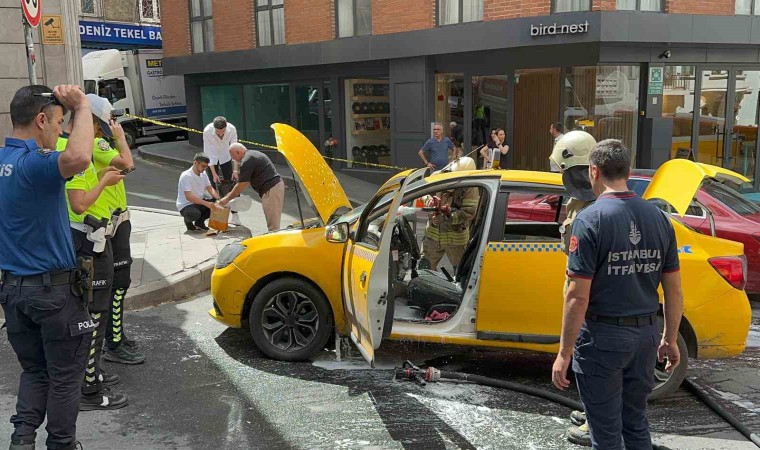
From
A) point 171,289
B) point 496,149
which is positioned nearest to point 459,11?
point 496,149

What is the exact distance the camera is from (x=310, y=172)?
20.5 feet

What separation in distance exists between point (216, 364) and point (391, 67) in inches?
475

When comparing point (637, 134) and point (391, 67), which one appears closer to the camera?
point (637, 134)

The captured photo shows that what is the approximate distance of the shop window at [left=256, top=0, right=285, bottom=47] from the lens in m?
19.0

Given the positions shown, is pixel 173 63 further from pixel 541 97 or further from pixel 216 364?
pixel 216 364

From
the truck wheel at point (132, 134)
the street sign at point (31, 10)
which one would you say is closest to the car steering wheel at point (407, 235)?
the street sign at point (31, 10)

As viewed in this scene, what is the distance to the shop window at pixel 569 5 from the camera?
45.2 ft

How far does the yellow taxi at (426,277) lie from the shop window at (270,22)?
1337 cm

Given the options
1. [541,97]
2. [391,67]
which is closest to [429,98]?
[391,67]

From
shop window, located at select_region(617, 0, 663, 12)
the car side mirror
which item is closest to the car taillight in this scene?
the car side mirror

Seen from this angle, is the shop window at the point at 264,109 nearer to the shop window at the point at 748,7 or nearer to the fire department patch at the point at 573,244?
the shop window at the point at 748,7

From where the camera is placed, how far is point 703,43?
1447cm

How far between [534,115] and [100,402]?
12.2 metres

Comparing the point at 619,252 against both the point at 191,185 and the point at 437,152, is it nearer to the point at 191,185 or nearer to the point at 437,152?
the point at 191,185
